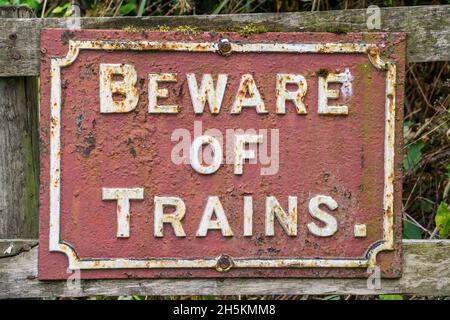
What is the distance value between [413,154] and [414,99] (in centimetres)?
37

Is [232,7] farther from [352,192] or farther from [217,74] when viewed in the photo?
[352,192]

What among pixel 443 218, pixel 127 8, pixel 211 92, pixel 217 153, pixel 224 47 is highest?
pixel 127 8

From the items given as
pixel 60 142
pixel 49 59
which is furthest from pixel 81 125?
pixel 49 59

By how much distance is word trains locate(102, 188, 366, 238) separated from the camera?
171 centimetres

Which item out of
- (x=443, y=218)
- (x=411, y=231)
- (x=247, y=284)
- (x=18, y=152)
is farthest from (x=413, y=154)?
(x=18, y=152)

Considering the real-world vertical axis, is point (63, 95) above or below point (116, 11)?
below

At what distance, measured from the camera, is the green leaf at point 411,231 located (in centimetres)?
234

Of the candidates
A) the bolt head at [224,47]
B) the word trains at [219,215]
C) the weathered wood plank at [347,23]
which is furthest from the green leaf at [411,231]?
the bolt head at [224,47]

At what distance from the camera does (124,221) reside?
67.2 inches

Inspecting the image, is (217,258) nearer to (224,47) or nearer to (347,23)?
(224,47)

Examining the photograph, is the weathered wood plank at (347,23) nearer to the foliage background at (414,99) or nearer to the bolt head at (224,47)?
the bolt head at (224,47)

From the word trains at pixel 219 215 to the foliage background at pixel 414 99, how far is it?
0.70 m

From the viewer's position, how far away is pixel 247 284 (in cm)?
177
